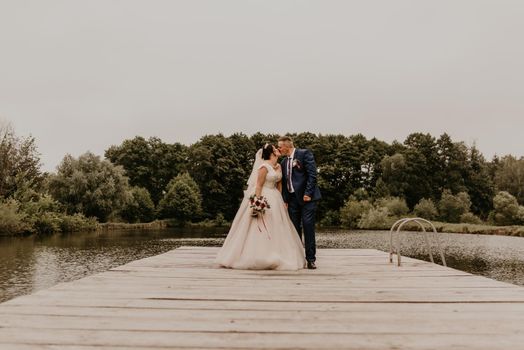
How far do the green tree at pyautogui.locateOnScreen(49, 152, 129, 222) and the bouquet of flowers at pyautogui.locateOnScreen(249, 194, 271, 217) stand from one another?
45.6 m

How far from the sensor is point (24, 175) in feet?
142

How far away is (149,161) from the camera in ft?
252

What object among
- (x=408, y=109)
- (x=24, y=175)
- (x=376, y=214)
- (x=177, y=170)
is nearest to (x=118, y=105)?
(x=177, y=170)

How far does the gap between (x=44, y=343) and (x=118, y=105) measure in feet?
245

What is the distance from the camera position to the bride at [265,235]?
702cm

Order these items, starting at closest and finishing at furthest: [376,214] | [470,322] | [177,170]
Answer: [470,322] → [376,214] → [177,170]

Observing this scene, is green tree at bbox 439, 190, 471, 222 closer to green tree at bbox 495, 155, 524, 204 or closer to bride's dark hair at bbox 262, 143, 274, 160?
green tree at bbox 495, 155, 524, 204

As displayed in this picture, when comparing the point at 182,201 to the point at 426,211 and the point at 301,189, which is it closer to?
the point at 426,211

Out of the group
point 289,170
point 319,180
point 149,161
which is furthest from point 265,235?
point 149,161

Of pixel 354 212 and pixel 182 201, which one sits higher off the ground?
pixel 182 201

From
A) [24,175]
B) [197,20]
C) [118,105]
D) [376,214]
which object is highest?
[197,20]

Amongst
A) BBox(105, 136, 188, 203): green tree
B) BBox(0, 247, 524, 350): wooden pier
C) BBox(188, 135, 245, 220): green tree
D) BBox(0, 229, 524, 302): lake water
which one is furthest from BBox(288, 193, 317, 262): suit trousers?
BBox(105, 136, 188, 203): green tree

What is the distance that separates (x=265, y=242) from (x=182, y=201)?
5870cm

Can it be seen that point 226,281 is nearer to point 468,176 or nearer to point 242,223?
point 242,223
